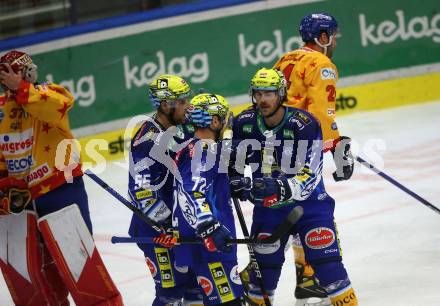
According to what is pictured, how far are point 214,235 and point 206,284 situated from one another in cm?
35

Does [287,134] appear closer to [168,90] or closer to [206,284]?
[168,90]

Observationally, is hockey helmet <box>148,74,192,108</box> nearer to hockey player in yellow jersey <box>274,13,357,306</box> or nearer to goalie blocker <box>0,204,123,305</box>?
goalie blocker <box>0,204,123,305</box>

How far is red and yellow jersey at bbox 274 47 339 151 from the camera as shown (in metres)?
6.49

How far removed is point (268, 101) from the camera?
18.4 ft

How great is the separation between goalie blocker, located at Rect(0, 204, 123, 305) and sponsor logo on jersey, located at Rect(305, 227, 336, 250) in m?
1.26

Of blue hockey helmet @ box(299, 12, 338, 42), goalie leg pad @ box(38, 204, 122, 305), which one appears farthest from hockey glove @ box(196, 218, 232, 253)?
blue hockey helmet @ box(299, 12, 338, 42)

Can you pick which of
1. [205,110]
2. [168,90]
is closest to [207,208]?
[205,110]

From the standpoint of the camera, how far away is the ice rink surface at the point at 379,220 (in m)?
6.92

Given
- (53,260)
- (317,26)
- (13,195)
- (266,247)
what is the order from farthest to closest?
(317,26) < (53,260) < (13,195) < (266,247)

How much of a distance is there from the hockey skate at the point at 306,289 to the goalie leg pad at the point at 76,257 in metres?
1.17

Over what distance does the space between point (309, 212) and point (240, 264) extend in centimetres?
204

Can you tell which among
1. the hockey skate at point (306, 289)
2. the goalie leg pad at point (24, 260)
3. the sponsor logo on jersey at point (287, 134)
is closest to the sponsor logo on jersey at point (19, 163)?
the goalie leg pad at point (24, 260)

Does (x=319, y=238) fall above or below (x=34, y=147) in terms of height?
below

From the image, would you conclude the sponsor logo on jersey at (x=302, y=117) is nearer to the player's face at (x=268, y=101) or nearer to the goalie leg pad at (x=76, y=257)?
the player's face at (x=268, y=101)
